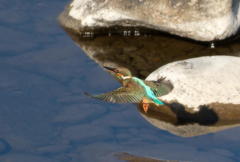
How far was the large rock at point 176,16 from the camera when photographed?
1032 cm

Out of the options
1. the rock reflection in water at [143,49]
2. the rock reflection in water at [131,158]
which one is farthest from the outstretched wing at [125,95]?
the rock reflection in water at [143,49]

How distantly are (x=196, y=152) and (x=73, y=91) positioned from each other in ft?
6.51

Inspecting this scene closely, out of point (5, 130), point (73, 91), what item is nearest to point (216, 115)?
point (73, 91)

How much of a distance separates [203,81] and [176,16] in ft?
5.97

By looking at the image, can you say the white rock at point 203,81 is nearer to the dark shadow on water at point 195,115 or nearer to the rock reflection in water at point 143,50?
the dark shadow on water at point 195,115

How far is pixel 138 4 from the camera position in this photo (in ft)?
34.4

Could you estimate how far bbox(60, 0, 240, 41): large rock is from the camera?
10.3 m

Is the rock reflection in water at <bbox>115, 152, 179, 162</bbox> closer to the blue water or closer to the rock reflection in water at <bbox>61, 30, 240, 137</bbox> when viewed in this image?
the blue water

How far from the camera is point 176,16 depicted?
1040 centimetres

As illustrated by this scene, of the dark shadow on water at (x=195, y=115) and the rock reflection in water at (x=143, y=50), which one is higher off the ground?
the rock reflection in water at (x=143, y=50)

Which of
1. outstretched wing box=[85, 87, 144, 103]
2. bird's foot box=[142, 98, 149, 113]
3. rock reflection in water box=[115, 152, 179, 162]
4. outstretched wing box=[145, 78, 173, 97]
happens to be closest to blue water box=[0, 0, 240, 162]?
rock reflection in water box=[115, 152, 179, 162]

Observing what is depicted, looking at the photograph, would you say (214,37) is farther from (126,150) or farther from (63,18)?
(126,150)

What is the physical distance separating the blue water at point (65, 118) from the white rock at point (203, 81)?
0.47 m

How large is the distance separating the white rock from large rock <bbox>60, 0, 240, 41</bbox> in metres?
1.28
